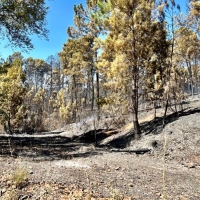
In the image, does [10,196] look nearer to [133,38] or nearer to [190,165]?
[190,165]

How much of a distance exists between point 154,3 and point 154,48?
2.00m

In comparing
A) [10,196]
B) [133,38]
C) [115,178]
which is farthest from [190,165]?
[133,38]

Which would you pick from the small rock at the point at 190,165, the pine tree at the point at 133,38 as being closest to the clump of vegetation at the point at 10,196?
the small rock at the point at 190,165

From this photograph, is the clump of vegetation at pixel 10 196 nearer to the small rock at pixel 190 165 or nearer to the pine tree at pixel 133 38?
the small rock at pixel 190 165

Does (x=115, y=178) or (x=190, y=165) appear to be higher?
(x=115, y=178)

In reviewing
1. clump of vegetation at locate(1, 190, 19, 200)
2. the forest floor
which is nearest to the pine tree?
the forest floor

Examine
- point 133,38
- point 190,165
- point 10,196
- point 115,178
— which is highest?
point 133,38

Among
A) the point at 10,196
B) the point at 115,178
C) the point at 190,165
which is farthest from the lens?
the point at 190,165

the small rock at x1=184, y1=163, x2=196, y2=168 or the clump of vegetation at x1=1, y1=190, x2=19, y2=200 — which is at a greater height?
the clump of vegetation at x1=1, y1=190, x2=19, y2=200

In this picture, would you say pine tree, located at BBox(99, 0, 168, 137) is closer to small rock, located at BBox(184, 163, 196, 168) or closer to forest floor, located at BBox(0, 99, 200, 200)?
forest floor, located at BBox(0, 99, 200, 200)

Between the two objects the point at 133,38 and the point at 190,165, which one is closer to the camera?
the point at 190,165

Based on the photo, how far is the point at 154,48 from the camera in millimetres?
11375

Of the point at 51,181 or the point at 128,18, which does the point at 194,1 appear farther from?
the point at 51,181

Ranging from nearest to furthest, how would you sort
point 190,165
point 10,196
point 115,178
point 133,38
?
point 10,196
point 115,178
point 190,165
point 133,38
